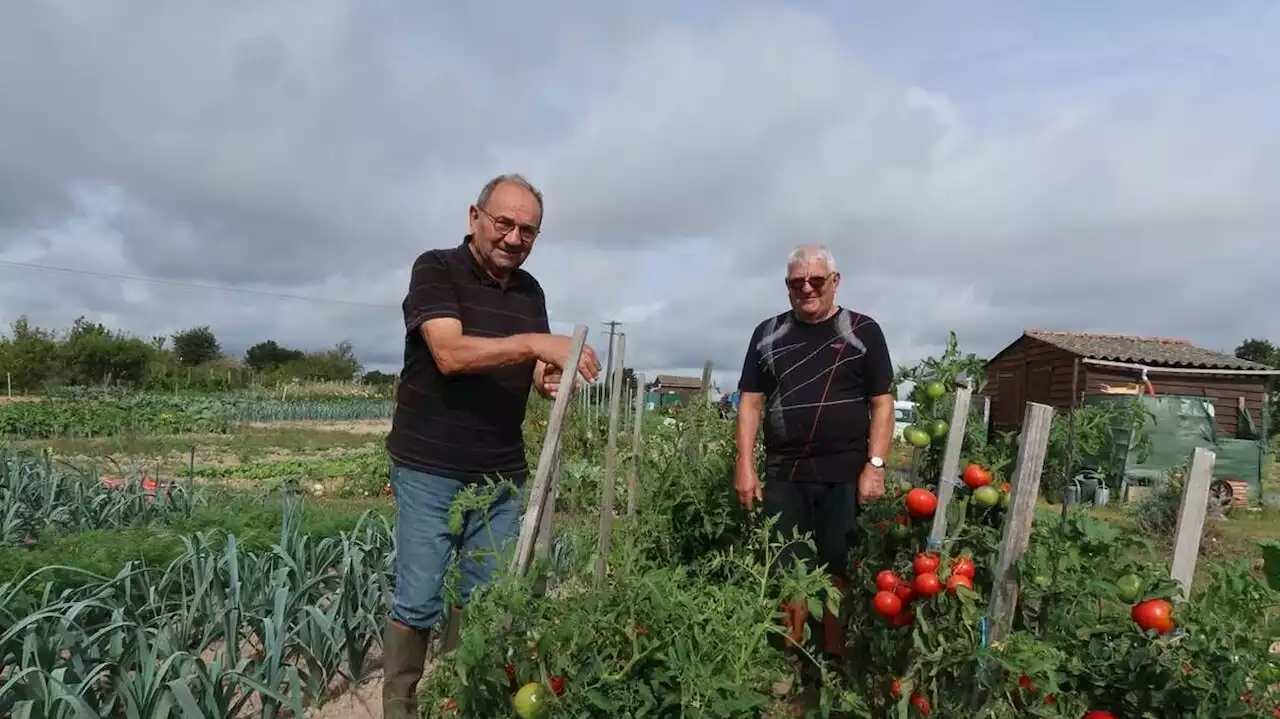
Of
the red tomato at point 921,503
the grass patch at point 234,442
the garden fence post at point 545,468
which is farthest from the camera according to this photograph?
the grass patch at point 234,442

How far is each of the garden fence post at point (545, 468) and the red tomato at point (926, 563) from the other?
3.50ft

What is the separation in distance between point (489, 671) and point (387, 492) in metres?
7.91

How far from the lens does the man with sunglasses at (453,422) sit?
2107mm

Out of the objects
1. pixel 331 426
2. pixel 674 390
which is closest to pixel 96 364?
pixel 331 426

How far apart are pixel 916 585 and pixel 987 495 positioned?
33cm

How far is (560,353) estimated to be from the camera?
1.92 m

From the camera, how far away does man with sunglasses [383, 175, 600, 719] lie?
2107 millimetres

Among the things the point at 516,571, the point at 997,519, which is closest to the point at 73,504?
the point at 516,571

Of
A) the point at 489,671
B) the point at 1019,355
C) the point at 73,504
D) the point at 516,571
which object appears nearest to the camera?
the point at 489,671

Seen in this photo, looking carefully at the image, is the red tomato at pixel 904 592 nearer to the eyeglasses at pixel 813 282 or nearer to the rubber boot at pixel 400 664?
the eyeglasses at pixel 813 282

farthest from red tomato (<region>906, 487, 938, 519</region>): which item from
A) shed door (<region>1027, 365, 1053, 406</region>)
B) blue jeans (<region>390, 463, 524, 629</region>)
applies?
shed door (<region>1027, 365, 1053, 406</region>)

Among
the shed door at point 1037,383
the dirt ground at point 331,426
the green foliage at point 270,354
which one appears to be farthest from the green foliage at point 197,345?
the shed door at point 1037,383

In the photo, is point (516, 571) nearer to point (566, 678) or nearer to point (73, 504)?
point (566, 678)

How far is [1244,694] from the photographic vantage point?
171 cm
